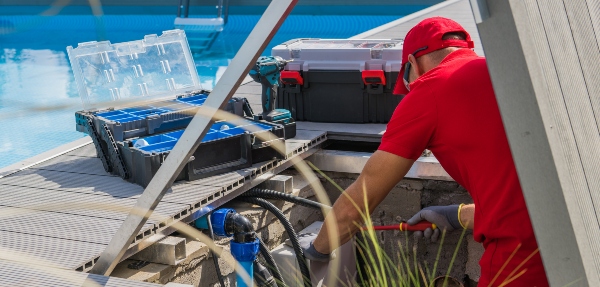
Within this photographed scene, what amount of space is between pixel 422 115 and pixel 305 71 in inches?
101

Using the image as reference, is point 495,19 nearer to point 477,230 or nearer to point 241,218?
point 477,230

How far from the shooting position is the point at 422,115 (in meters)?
2.16

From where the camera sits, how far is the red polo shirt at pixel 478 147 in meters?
2.04

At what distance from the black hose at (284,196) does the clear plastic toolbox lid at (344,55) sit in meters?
1.27

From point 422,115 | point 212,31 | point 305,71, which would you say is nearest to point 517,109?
point 422,115

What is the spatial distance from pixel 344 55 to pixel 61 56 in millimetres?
9739

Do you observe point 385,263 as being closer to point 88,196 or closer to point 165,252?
point 165,252

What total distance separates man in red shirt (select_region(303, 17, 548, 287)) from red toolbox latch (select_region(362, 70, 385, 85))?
204cm

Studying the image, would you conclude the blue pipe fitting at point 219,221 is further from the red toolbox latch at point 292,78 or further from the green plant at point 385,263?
the red toolbox latch at point 292,78

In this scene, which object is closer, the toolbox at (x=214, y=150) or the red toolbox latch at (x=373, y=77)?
the toolbox at (x=214, y=150)

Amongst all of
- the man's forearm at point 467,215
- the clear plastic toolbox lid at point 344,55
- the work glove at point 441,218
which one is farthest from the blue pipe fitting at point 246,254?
the clear plastic toolbox lid at point 344,55

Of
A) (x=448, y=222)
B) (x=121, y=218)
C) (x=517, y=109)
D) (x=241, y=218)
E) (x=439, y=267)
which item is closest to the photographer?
(x=517, y=109)

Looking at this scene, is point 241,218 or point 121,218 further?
point 121,218

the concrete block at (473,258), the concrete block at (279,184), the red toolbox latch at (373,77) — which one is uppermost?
the red toolbox latch at (373,77)
